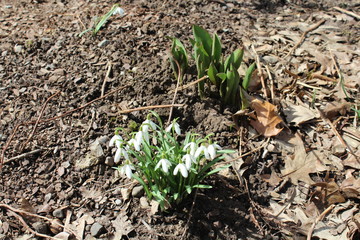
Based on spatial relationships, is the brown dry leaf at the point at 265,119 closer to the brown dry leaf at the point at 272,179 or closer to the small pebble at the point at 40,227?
the brown dry leaf at the point at 272,179

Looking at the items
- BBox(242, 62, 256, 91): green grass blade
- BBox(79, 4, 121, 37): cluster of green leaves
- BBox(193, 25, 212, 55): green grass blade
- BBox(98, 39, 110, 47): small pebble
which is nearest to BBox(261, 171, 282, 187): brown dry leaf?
BBox(242, 62, 256, 91): green grass blade

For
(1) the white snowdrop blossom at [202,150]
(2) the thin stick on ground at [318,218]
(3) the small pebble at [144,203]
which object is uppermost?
(1) the white snowdrop blossom at [202,150]

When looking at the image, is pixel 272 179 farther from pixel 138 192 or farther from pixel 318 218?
pixel 138 192

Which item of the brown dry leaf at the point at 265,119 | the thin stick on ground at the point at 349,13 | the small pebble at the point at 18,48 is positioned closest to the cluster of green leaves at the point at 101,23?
the small pebble at the point at 18,48

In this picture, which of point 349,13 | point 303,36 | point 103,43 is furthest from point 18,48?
point 349,13

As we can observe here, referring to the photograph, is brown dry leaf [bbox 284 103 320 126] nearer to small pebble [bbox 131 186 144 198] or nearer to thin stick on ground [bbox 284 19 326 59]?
thin stick on ground [bbox 284 19 326 59]

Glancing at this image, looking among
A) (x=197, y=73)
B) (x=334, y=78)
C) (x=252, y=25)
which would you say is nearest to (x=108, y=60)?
(x=197, y=73)
